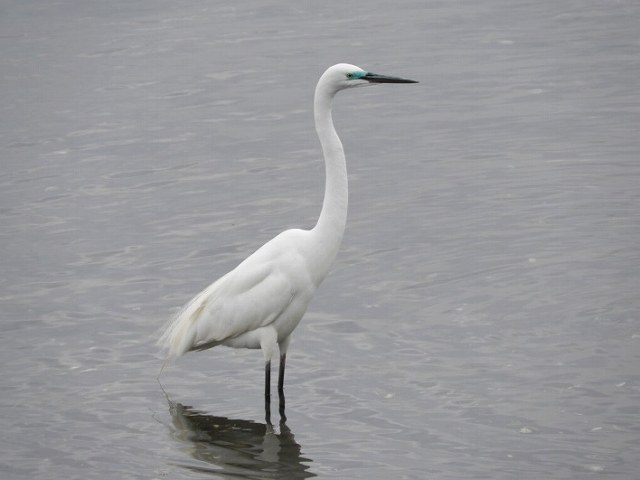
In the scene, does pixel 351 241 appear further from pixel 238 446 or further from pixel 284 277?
pixel 238 446

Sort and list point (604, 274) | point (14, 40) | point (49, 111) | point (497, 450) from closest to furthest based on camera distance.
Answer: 1. point (497, 450)
2. point (604, 274)
3. point (49, 111)
4. point (14, 40)

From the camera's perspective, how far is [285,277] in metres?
7.61

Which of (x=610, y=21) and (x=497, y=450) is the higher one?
(x=610, y=21)

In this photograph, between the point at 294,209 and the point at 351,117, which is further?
the point at 351,117

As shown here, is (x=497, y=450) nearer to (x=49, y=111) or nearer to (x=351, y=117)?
(x=351, y=117)

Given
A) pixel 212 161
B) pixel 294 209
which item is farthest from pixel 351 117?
pixel 294 209

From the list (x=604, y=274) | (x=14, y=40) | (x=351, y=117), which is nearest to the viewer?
(x=604, y=274)

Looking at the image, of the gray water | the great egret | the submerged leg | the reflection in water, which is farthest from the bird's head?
the reflection in water

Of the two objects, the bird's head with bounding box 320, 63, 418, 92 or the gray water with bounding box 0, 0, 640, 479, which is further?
the bird's head with bounding box 320, 63, 418, 92

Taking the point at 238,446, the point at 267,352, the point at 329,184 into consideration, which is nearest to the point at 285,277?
the point at 267,352

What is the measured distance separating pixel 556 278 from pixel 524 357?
1425 mm

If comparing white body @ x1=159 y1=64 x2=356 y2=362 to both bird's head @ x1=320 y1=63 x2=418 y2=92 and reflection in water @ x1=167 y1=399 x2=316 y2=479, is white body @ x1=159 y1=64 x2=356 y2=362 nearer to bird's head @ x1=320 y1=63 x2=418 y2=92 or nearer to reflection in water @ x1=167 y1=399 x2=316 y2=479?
bird's head @ x1=320 y1=63 x2=418 y2=92

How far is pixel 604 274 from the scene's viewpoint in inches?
364

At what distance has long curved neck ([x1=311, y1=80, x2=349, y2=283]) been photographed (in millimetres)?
7531
